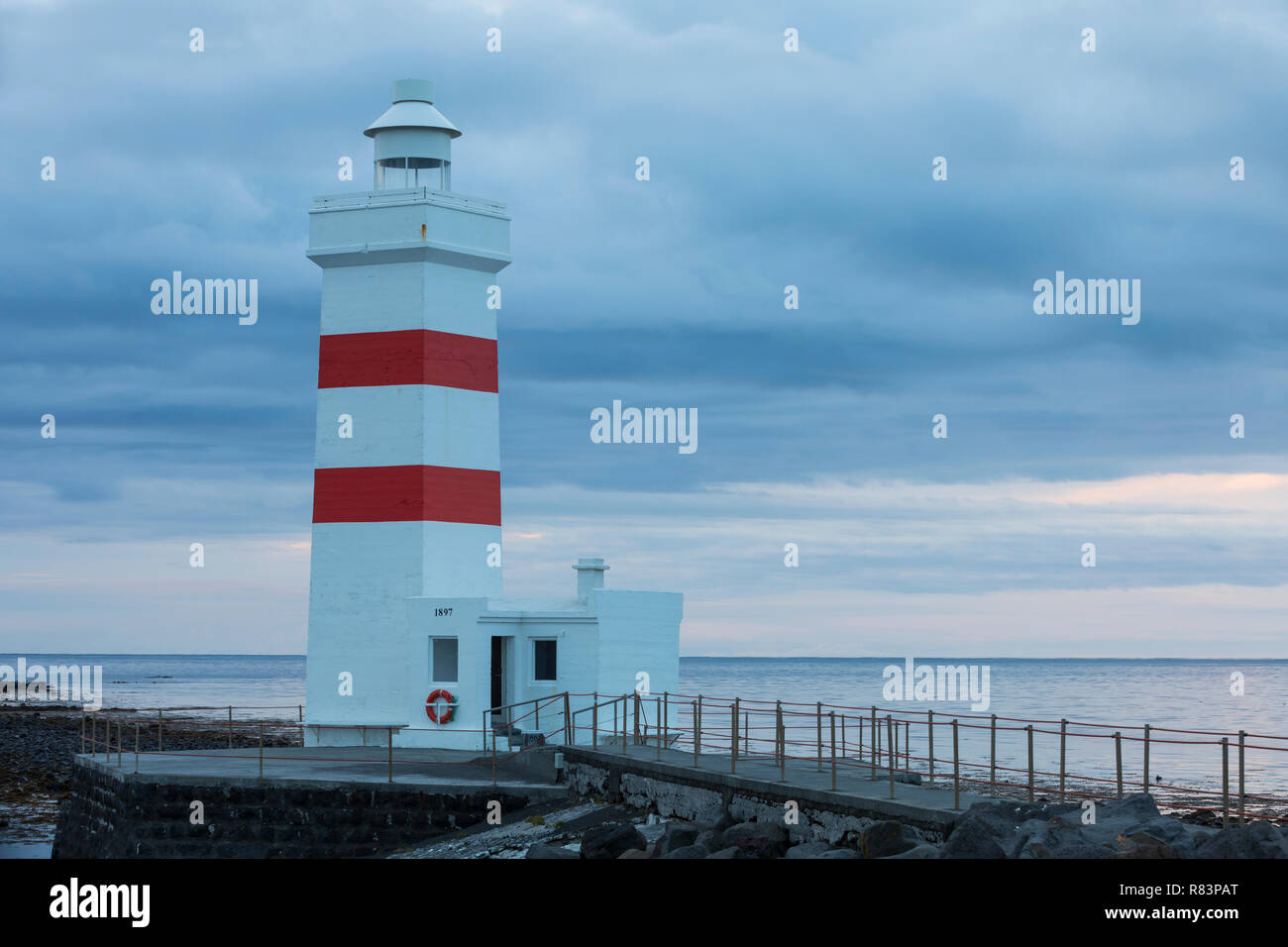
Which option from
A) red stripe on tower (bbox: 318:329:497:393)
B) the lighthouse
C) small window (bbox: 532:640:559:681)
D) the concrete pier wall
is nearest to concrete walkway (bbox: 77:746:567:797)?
the concrete pier wall

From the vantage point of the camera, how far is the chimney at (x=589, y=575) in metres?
21.8

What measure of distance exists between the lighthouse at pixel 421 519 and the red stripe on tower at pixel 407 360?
2 cm

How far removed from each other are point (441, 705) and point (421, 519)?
2.78 meters

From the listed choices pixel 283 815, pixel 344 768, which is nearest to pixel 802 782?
pixel 283 815

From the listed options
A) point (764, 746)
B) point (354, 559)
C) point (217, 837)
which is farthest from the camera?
point (764, 746)

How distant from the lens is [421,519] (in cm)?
2152

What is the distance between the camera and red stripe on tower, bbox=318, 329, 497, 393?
71.1 ft

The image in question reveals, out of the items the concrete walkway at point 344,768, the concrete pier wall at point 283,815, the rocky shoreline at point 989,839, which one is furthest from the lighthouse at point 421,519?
the rocky shoreline at point 989,839

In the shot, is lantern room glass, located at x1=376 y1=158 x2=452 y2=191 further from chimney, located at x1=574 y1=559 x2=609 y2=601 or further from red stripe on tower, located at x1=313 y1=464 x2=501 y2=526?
chimney, located at x1=574 y1=559 x2=609 y2=601

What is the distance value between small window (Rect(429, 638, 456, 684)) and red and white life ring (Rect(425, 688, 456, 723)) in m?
0.31
